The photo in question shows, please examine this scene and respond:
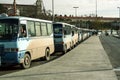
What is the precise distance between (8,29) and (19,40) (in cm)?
96

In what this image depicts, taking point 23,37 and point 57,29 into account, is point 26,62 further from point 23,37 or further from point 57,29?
point 57,29

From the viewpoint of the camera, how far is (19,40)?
1752 centimetres

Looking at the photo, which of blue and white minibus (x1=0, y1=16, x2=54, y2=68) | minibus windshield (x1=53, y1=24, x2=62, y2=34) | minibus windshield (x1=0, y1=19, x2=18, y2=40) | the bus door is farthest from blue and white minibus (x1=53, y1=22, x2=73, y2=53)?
minibus windshield (x1=0, y1=19, x2=18, y2=40)

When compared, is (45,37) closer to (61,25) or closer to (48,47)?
(48,47)

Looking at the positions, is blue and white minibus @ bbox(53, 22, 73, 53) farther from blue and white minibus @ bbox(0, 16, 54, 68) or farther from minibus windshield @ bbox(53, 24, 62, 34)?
blue and white minibus @ bbox(0, 16, 54, 68)

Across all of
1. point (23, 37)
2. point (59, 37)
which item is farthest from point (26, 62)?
point (59, 37)

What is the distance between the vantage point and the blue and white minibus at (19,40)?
17.3 metres

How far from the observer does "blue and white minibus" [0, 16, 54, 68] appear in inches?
682

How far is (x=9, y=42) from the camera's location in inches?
679

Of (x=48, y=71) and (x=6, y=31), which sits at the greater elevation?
(x=6, y=31)

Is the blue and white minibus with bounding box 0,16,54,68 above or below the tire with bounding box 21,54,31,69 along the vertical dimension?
above

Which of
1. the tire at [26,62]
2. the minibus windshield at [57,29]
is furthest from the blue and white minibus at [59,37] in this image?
the tire at [26,62]

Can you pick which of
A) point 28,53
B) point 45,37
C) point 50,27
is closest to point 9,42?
point 28,53

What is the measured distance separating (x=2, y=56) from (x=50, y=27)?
7697mm
